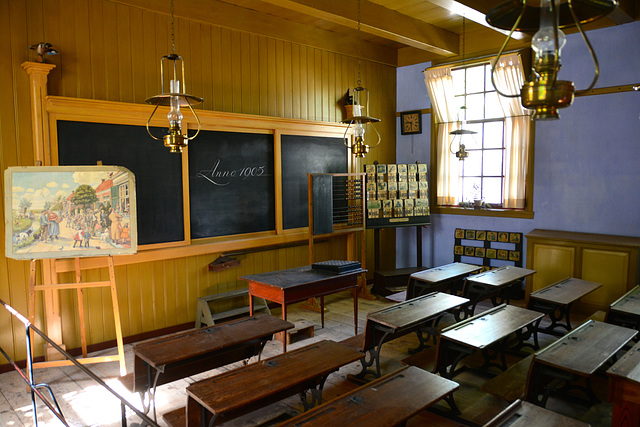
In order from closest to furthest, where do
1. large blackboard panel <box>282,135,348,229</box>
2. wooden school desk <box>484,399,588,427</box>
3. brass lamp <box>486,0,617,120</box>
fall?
brass lamp <box>486,0,617,120</box> < wooden school desk <box>484,399,588,427</box> < large blackboard panel <box>282,135,348,229</box>

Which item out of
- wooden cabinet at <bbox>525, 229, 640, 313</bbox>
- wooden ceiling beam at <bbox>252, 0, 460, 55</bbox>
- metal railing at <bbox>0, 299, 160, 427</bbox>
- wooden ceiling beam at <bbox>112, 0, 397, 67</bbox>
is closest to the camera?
metal railing at <bbox>0, 299, 160, 427</bbox>

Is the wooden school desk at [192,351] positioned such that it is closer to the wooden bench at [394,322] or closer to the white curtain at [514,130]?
the wooden bench at [394,322]

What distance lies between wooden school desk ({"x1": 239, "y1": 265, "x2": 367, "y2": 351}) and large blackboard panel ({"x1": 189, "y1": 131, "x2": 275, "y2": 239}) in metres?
1.11

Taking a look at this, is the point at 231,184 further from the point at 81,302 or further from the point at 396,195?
the point at 396,195

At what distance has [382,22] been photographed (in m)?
5.39

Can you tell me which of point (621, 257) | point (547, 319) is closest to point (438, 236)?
point (547, 319)

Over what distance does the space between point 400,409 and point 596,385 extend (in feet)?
7.67

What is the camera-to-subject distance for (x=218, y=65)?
513 cm

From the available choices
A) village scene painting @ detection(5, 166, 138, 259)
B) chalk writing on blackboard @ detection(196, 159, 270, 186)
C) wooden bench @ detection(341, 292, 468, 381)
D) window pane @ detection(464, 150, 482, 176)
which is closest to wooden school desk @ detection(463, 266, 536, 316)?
wooden bench @ detection(341, 292, 468, 381)

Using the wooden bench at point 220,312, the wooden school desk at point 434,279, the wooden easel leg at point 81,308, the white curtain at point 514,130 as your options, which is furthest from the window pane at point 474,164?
the wooden easel leg at point 81,308

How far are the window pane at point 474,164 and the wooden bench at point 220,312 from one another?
363 centimetres

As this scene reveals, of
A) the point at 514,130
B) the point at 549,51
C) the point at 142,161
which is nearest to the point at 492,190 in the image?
the point at 514,130

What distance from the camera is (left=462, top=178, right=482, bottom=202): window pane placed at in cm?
665

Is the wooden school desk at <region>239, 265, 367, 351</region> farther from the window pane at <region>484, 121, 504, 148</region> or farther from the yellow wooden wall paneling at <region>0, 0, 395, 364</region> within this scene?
the window pane at <region>484, 121, 504, 148</region>
